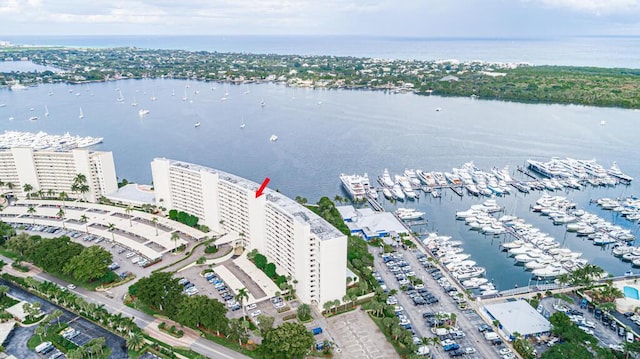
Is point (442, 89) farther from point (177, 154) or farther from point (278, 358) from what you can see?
point (278, 358)

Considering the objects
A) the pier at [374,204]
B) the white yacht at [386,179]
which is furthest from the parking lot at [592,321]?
the white yacht at [386,179]

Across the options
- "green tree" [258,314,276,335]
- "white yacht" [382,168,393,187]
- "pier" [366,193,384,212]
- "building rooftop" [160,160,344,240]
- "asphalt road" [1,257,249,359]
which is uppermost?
"building rooftop" [160,160,344,240]

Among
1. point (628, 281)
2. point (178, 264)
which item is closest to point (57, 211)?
point (178, 264)

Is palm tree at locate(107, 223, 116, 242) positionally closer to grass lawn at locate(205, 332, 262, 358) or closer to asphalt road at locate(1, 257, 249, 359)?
asphalt road at locate(1, 257, 249, 359)

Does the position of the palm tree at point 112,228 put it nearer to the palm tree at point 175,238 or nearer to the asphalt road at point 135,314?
the palm tree at point 175,238

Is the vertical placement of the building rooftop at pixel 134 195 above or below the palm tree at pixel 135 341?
above

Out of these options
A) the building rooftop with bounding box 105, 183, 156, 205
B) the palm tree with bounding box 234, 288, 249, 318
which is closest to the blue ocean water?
the building rooftop with bounding box 105, 183, 156, 205

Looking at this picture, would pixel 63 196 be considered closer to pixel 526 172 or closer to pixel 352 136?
pixel 352 136
